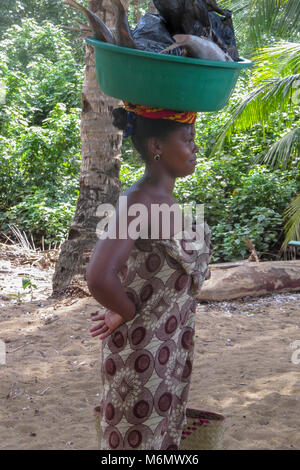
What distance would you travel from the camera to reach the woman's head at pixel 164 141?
1.80 metres

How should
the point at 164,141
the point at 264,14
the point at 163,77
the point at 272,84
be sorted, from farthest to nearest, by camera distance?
the point at 264,14, the point at 272,84, the point at 164,141, the point at 163,77

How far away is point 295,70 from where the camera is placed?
605cm

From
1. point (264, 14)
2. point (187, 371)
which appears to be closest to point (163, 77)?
point (187, 371)

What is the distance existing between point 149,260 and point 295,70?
4889 millimetres

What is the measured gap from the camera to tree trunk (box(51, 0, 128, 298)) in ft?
16.4

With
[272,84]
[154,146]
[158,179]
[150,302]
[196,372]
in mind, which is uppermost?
[272,84]

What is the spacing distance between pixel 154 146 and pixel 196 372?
2223mm

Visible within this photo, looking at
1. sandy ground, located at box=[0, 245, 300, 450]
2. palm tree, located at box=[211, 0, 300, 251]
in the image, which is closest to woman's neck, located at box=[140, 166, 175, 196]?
sandy ground, located at box=[0, 245, 300, 450]

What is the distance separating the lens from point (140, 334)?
71.7 inches

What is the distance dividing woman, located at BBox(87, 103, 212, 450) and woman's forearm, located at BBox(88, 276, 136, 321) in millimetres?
14

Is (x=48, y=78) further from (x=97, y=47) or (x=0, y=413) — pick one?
(x=97, y=47)

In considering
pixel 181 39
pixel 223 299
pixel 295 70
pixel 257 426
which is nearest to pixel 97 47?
pixel 181 39

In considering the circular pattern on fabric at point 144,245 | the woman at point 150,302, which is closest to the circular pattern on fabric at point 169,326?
the woman at point 150,302

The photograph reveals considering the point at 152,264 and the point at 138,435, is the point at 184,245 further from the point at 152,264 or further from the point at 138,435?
the point at 138,435
